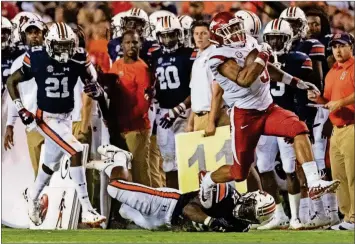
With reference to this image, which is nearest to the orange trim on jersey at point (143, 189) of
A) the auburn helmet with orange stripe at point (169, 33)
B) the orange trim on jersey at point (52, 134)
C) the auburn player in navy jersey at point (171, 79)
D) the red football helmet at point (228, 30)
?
the auburn player in navy jersey at point (171, 79)

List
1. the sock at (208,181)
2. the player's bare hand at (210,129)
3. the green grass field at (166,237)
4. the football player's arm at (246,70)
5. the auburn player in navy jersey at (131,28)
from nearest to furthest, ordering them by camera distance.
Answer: the green grass field at (166,237)
the football player's arm at (246,70)
the sock at (208,181)
the player's bare hand at (210,129)
the auburn player in navy jersey at (131,28)

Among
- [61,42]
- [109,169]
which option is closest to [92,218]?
[109,169]

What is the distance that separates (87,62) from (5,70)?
0.55 meters

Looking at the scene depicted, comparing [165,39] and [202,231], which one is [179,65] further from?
[202,231]

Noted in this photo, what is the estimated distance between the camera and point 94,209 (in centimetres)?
594

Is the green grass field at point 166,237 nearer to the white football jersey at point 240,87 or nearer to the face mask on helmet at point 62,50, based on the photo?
the white football jersey at point 240,87

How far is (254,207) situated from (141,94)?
1017 mm

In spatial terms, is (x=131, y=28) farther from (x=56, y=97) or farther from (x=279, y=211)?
(x=279, y=211)

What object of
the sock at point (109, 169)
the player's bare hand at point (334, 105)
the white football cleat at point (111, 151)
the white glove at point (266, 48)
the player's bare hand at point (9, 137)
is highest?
the white glove at point (266, 48)

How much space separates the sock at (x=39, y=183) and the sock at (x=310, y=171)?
63.8 inches

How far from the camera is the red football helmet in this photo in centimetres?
570

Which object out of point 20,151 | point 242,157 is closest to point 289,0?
point 242,157

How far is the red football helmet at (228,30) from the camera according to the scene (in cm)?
570

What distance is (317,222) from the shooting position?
5871 mm
